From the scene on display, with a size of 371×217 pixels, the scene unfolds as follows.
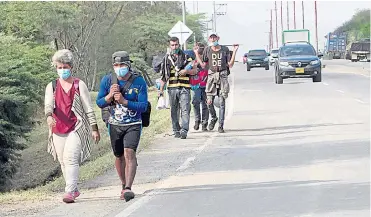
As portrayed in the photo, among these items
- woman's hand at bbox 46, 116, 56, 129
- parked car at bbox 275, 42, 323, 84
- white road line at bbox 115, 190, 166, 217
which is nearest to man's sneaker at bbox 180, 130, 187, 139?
white road line at bbox 115, 190, 166, 217

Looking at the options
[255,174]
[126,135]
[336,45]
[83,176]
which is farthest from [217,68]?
[336,45]

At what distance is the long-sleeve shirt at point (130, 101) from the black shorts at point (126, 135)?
6 cm

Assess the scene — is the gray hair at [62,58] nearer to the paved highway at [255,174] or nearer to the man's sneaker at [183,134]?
the paved highway at [255,174]

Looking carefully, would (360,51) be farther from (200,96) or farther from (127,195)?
(127,195)

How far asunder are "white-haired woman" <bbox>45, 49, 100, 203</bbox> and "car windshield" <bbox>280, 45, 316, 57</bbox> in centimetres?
→ 2527

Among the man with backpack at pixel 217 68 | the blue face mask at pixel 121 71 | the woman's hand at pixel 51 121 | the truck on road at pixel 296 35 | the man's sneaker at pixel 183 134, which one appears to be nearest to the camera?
the woman's hand at pixel 51 121

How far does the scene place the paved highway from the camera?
29.1 ft

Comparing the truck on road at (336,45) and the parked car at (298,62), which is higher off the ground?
the parked car at (298,62)

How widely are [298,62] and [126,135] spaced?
24.2m

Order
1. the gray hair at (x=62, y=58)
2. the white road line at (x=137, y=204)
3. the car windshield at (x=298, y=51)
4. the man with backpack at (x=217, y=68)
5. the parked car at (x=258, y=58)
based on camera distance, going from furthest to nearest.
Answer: the parked car at (x=258, y=58)
the car windshield at (x=298, y=51)
the man with backpack at (x=217, y=68)
the gray hair at (x=62, y=58)
the white road line at (x=137, y=204)

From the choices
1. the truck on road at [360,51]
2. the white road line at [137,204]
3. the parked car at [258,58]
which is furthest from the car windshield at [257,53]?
the white road line at [137,204]

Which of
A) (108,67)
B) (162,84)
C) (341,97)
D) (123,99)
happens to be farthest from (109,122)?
(108,67)

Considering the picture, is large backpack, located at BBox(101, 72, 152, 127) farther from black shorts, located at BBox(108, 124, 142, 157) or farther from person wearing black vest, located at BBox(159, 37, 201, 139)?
person wearing black vest, located at BBox(159, 37, 201, 139)

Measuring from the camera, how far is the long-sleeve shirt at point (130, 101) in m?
9.52
